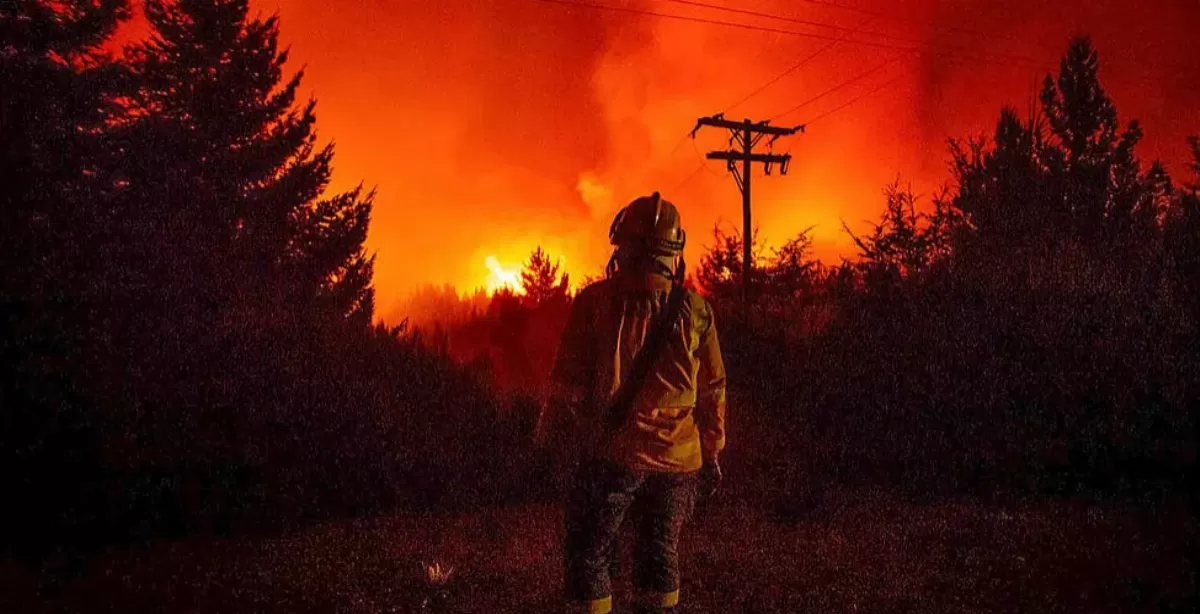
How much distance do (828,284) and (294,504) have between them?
13932mm

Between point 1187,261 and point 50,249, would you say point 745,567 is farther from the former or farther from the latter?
point 1187,261

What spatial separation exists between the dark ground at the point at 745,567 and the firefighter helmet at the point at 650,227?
263cm

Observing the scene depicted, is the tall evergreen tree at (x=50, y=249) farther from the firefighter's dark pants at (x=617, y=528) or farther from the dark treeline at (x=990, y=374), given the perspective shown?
the dark treeline at (x=990, y=374)

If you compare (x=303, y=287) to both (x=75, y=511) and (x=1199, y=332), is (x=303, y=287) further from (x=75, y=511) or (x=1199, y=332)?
(x=1199, y=332)

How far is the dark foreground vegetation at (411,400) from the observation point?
6543 mm

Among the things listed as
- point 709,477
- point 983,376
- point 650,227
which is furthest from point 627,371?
point 983,376

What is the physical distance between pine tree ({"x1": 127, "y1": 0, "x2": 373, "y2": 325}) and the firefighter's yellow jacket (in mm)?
12952

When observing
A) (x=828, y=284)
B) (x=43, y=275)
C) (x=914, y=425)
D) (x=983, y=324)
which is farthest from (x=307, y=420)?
(x=828, y=284)

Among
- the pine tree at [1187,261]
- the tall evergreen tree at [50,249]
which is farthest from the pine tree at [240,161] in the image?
the pine tree at [1187,261]

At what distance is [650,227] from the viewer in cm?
342

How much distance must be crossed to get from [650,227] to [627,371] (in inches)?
26.1

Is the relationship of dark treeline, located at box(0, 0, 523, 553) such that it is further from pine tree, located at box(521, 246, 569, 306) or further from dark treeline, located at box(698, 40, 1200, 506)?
pine tree, located at box(521, 246, 569, 306)

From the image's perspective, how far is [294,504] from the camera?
8539mm

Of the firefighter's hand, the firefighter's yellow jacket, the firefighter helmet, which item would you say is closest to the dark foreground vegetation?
the firefighter's hand
